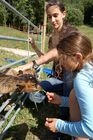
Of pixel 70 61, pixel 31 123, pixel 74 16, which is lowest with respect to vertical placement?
pixel 74 16

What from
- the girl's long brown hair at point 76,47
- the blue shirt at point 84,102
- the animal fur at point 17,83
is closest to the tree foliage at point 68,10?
the animal fur at point 17,83

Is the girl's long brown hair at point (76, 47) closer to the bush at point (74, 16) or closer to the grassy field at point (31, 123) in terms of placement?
the grassy field at point (31, 123)

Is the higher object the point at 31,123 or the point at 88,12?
the point at 31,123

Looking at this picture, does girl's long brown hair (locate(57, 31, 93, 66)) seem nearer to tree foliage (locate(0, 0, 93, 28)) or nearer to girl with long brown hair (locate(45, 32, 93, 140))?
girl with long brown hair (locate(45, 32, 93, 140))

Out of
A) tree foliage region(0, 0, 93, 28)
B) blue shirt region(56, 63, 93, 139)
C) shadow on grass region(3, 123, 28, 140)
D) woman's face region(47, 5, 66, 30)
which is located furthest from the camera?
tree foliage region(0, 0, 93, 28)

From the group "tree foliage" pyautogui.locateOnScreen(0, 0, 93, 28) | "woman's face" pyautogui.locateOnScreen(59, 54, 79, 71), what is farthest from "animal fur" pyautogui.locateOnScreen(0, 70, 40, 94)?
"tree foliage" pyautogui.locateOnScreen(0, 0, 93, 28)

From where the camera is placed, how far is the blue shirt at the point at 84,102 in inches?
86.3

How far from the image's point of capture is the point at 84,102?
7.22ft

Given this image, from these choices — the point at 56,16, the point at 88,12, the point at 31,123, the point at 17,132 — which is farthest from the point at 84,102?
the point at 88,12

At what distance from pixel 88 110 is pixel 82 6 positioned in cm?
3591

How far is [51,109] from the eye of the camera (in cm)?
476

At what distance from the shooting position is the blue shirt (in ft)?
7.19

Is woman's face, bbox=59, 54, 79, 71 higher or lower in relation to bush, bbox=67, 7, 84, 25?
higher

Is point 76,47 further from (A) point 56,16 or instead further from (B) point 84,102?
(A) point 56,16
